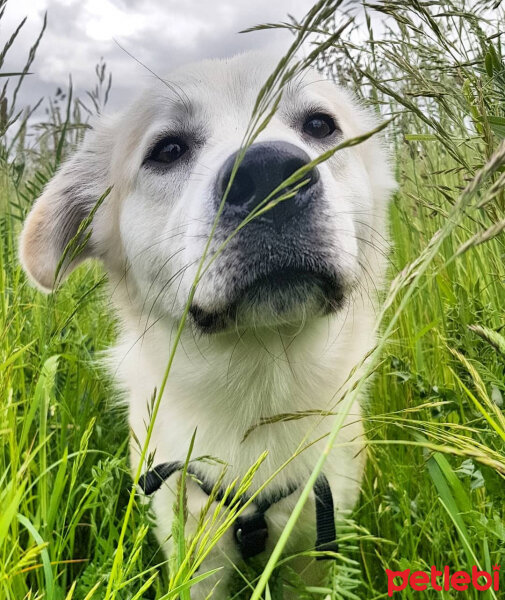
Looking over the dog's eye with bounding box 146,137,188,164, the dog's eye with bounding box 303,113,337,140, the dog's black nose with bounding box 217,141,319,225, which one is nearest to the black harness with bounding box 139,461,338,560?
the dog's black nose with bounding box 217,141,319,225

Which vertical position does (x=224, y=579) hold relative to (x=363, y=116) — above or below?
below

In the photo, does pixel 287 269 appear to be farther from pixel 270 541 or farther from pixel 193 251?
pixel 270 541

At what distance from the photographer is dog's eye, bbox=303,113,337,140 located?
190 cm

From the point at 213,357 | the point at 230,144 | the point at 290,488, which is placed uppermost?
the point at 230,144

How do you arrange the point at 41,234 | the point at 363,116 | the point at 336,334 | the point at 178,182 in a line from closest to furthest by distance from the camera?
1. the point at 178,182
2. the point at 336,334
3. the point at 41,234
4. the point at 363,116

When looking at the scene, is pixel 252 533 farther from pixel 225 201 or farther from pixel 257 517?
pixel 225 201

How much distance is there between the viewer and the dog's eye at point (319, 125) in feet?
6.22

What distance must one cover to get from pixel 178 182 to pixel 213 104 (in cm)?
29

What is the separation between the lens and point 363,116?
247 centimetres

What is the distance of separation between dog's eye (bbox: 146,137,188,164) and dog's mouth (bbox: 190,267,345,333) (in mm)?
597

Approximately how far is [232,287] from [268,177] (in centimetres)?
30

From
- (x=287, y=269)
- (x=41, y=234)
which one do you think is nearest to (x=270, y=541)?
(x=287, y=269)

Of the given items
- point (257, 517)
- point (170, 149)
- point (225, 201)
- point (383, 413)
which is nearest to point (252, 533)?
point (257, 517)

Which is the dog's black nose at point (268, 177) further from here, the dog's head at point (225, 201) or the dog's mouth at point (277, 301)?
the dog's mouth at point (277, 301)
